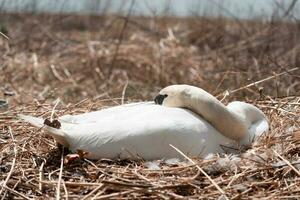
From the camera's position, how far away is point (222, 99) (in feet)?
13.8

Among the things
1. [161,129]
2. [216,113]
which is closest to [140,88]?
[216,113]

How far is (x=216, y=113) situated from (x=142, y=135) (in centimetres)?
46

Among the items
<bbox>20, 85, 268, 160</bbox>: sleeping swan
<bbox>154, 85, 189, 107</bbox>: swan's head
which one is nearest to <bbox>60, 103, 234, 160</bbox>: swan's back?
<bbox>20, 85, 268, 160</bbox>: sleeping swan

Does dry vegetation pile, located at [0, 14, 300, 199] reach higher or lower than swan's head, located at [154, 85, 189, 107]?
lower

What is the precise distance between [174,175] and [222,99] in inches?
54.2

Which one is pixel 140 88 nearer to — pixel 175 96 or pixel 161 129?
pixel 175 96

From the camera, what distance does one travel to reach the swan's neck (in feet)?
10.9

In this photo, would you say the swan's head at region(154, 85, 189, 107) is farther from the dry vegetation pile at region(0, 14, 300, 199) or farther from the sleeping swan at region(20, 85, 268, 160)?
the dry vegetation pile at region(0, 14, 300, 199)

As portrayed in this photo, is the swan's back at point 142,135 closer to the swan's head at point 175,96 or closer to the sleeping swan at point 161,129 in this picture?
the sleeping swan at point 161,129

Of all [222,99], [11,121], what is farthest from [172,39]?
[11,121]

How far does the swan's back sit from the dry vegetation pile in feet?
0.22

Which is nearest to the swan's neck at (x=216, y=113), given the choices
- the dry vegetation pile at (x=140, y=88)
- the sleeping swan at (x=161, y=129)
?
the sleeping swan at (x=161, y=129)

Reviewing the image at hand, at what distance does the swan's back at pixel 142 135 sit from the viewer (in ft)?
10.1

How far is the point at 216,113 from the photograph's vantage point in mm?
3320
